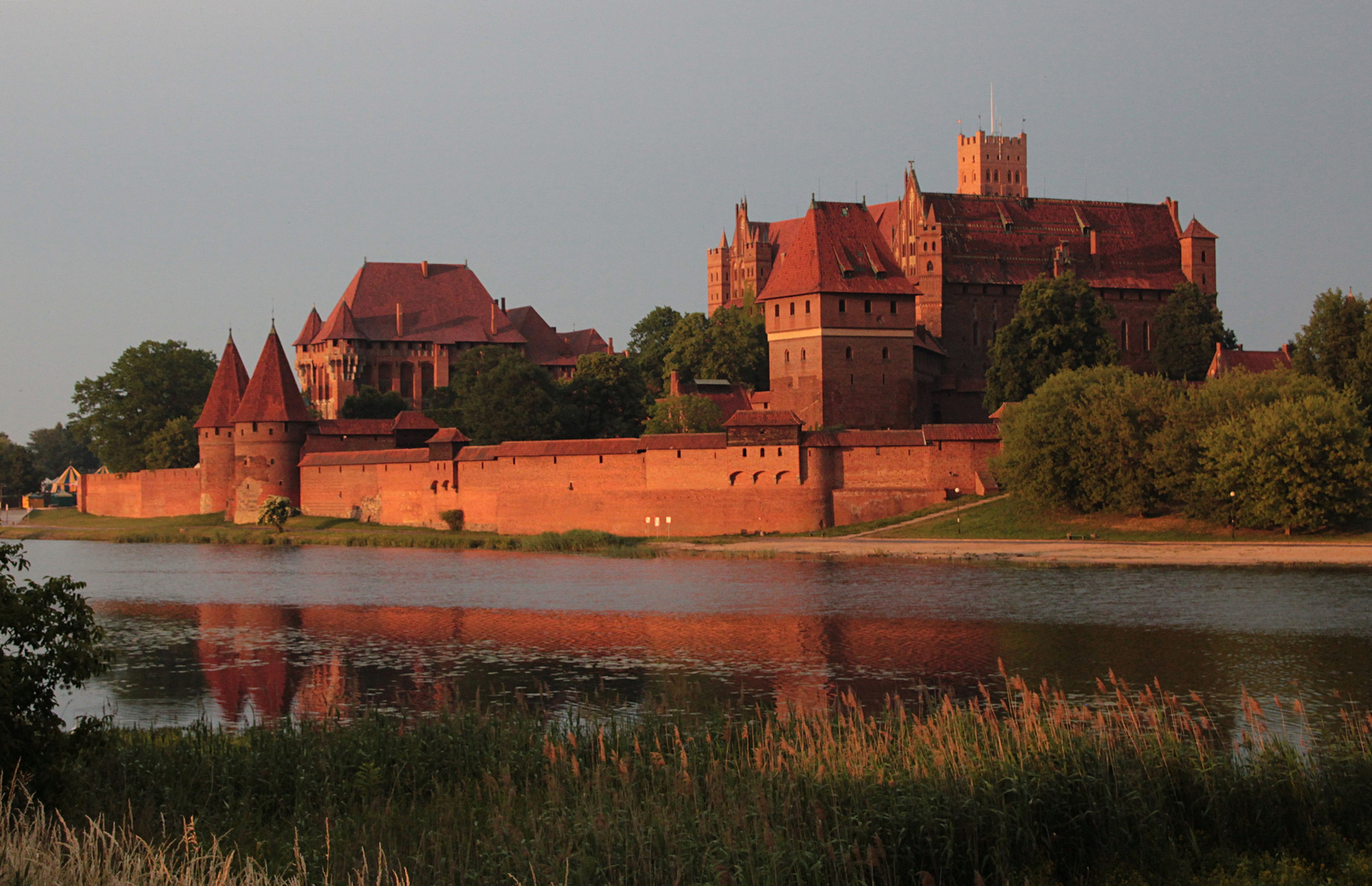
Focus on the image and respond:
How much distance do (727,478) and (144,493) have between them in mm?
25127

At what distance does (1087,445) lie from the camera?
31.1 m

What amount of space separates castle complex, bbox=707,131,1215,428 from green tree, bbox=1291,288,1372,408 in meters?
11.2

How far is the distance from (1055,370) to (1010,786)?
33162mm

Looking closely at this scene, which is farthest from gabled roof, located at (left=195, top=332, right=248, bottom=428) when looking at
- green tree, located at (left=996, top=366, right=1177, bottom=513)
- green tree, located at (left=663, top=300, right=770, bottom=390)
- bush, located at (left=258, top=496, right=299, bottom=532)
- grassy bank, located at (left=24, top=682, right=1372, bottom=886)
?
grassy bank, located at (left=24, top=682, right=1372, bottom=886)

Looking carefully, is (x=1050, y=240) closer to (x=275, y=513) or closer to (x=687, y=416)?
(x=687, y=416)

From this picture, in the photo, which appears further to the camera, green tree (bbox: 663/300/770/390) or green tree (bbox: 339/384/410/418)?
green tree (bbox: 339/384/410/418)

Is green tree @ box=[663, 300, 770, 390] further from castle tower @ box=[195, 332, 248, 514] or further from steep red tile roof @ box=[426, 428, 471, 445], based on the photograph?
castle tower @ box=[195, 332, 248, 514]

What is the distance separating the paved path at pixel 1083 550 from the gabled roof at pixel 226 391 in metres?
20.6

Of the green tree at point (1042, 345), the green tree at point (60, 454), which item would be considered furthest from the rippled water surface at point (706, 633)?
the green tree at point (60, 454)

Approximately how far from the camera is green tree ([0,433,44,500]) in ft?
242

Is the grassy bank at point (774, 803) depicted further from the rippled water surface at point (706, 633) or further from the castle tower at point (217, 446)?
the castle tower at point (217, 446)

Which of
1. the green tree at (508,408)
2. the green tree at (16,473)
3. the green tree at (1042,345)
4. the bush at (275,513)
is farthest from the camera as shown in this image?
the green tree at (16,473)

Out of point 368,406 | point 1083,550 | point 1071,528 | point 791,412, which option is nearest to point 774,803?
point 1083,550

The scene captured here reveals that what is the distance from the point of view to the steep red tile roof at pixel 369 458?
134 ft
